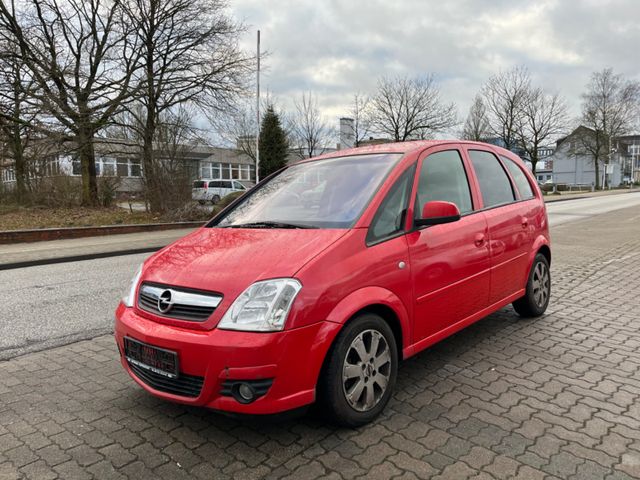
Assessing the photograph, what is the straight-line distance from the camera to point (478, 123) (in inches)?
1992

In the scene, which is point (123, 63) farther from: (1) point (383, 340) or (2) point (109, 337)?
(1) point (383, 340)

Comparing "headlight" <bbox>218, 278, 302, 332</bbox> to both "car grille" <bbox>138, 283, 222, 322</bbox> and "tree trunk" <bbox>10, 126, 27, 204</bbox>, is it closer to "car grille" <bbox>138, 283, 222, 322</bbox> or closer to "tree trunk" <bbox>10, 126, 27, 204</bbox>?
"car grille" <bbox>138, 283, 222, 322</bbox>

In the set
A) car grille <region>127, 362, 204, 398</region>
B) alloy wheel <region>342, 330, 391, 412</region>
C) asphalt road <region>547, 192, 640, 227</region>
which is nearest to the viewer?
car grille <region>127, 362, 204, 398</region>

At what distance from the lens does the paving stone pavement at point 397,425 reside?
249cm

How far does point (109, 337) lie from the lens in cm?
468

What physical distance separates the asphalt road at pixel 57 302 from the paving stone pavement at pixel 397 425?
0.52m

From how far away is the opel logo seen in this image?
270 centimetres

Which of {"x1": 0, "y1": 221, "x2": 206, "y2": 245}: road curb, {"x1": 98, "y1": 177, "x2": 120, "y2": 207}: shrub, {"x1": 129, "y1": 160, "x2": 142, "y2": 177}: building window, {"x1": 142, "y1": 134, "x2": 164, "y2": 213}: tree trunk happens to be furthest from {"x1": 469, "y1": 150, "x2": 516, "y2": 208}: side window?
{"x1": 98, "y1": 177, "x2": 120, "y2": 207}: shrub

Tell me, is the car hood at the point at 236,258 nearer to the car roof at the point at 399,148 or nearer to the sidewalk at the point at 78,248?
the car roof at the point at 399,148

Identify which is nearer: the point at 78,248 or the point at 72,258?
the point at 72,258

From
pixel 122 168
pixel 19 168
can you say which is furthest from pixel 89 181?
pixel 19 168

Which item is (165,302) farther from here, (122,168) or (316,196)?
(122,168)

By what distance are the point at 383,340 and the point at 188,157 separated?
17.4 metres

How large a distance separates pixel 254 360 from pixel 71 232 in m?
13.4
